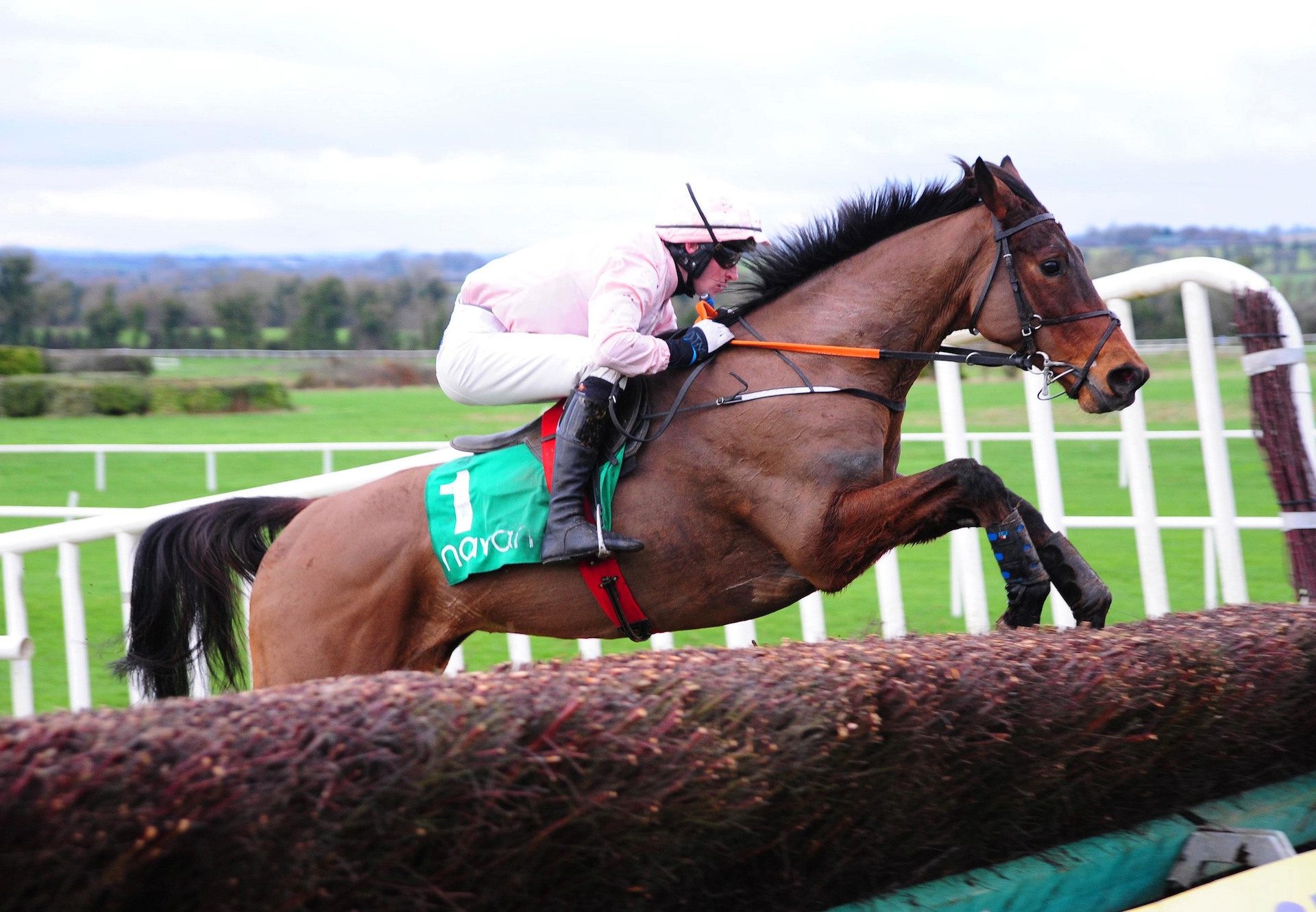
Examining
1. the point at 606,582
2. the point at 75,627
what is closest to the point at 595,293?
the point at 606,582

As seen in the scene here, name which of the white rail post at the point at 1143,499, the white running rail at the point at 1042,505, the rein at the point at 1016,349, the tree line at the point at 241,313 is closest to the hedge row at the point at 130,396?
the tree line at the point at 241,313

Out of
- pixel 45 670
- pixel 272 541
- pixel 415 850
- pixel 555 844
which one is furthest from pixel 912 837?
pixel 45 670

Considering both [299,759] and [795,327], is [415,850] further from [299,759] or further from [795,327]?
[795,327]

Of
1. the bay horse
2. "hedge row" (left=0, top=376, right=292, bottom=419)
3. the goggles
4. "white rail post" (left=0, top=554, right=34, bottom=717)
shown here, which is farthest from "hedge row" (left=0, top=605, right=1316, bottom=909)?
"hedge row" (left=0, top=376, right=292, bottom=419)

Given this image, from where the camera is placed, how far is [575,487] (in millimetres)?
3037

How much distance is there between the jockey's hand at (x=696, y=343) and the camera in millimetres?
3141

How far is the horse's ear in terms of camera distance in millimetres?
3092

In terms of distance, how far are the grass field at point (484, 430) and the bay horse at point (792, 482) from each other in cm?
35

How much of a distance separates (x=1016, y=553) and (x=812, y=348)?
2.41ft

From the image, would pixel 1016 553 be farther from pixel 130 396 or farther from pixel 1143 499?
→ pixel 130 396

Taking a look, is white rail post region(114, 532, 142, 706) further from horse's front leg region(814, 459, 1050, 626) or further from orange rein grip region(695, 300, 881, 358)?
horse's front leg region(814, 459, 1050, 626)

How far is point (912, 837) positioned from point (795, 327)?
158 centimetres

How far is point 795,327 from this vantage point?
3229 mm

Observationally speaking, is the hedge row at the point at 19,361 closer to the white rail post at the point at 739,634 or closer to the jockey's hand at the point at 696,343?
the white rail post at the point at 739,634
